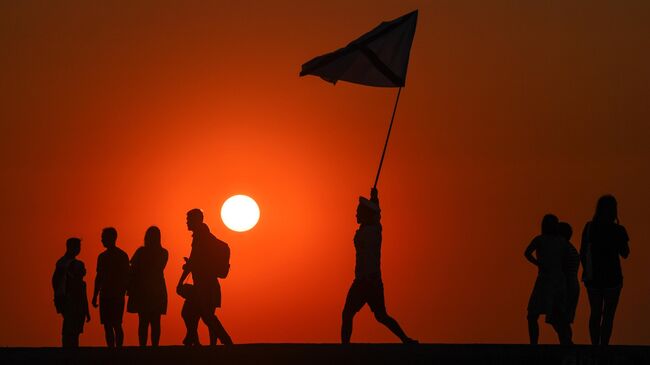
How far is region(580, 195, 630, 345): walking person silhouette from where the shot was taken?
18.1 m

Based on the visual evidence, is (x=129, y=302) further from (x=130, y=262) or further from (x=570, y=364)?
(x=570, y=364)

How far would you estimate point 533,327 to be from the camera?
749 inches

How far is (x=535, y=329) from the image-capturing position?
19.0 m

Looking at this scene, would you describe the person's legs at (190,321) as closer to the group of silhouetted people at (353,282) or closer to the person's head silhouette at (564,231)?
the group of silhouetted people at (353,282)

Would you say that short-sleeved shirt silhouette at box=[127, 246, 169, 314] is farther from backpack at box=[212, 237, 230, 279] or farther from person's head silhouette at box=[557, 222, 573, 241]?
person's head silhouette at box=[557, 222, 573, 241]

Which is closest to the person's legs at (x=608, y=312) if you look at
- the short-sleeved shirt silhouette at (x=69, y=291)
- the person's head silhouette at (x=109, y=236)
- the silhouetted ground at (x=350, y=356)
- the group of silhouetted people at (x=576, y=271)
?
the group of silhouetted people at (x=576, y=271)

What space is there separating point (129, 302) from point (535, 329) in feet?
19.1

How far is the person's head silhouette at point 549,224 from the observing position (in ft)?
61.8

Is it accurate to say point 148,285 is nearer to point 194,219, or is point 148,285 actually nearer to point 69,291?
point 69,291

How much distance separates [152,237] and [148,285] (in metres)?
0.70

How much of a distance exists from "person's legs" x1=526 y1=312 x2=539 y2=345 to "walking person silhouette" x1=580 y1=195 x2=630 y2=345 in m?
0.96

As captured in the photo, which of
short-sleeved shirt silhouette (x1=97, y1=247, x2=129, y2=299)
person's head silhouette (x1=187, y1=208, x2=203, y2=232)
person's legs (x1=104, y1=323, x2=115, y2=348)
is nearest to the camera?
person's head silhouette (x1=187, y1=208, x2=203, y2=232)

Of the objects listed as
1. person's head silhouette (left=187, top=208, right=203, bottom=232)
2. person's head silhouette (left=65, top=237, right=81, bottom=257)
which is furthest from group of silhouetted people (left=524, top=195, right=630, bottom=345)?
person's head silhouette (left=65, top=237, right=81, bottom=257)

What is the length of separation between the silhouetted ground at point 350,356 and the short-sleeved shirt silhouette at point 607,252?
2170 millimetres
